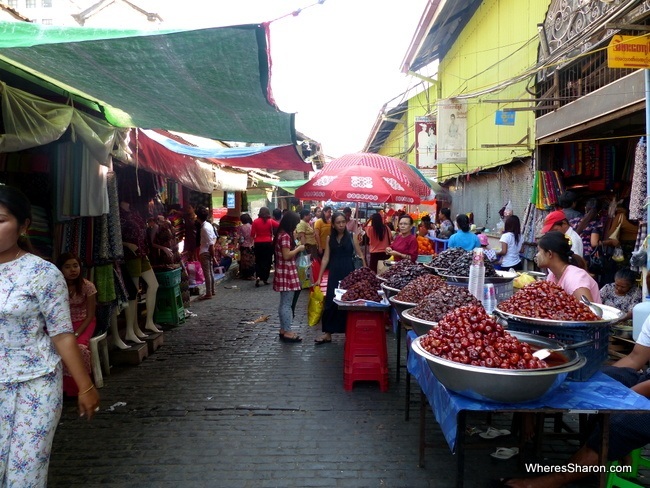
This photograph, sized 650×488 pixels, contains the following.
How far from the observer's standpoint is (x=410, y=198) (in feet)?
28.5

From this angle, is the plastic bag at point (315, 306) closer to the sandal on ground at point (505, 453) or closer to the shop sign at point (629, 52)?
the sandal on ground at point (505, 453)

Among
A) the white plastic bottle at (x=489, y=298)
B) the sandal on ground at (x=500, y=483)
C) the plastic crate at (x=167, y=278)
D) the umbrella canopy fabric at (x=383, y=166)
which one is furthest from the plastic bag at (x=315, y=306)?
the sandal on ground at (x=500, y=483)

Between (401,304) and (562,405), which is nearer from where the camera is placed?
(562,405)

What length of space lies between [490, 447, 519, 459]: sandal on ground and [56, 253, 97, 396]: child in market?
4.08 metres

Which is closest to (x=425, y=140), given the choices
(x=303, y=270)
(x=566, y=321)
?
(x=303, y=270)

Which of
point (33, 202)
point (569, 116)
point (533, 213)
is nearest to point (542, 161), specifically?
point (533, 213)

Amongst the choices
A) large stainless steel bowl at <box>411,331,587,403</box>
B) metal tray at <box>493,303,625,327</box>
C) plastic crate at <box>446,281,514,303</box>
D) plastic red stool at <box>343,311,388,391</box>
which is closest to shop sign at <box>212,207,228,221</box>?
plastic red stool at <box>343,311,388,391</box>

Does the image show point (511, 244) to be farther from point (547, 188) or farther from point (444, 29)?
point (444, 29)

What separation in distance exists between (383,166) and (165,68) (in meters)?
5.66

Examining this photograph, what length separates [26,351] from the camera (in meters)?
2.45

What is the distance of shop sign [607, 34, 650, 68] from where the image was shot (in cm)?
537

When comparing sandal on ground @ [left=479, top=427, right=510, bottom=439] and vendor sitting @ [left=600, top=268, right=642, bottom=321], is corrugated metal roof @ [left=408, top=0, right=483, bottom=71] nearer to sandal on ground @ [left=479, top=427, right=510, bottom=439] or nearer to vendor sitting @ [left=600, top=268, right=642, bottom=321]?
vendor sitting @ [left=600, top=268, right=642, bottom=321]

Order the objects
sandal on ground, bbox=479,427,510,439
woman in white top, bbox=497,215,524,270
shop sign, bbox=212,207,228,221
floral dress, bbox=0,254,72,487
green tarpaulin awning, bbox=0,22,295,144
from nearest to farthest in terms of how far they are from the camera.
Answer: floral dress, bbox=0,254,72,487 < green tarpaulin awning, bbox=0,22,295,144 < sandal on ground, bbox=479,427,510,439 < woman in white top, bbox=497,215,524,270 < shop sign, bbox=212,207,228,221

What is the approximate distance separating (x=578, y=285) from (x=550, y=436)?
3.96ft
